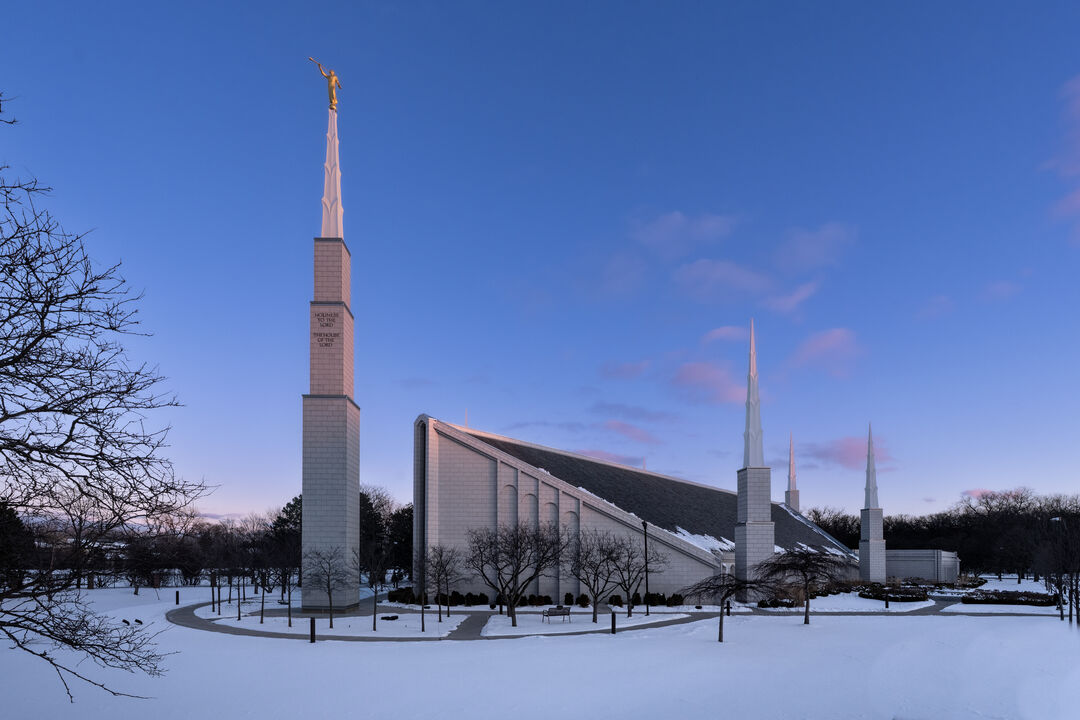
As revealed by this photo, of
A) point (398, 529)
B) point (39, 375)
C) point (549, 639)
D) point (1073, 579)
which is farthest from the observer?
point (398, 529)

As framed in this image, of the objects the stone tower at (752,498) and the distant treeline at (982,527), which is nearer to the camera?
the stone tower at (752,498)

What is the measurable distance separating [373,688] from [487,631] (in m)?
16.0

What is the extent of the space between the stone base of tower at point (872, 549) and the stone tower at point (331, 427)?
50.3m

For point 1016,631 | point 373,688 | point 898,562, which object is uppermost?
point 373,688

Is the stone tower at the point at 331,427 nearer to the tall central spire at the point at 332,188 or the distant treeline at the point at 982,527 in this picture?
the tall central spire at the point at 332,188

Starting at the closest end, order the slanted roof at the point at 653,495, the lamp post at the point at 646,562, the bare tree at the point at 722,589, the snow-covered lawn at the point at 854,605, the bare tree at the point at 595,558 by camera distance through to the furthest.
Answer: the bare tree at the point at 722,589 → the bare tree at the point at 595,558 → the lamp post at the point at 646,562 → the snow-covered lawn at the point at 854,605 → the slanted roof at the point at 653,495

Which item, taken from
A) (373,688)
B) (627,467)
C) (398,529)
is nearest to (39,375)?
(373,688)

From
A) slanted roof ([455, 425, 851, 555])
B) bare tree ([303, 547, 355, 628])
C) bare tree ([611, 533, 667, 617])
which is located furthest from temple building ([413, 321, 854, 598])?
bare tree ([303, 547, 355, 628])

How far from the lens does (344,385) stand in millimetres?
50781

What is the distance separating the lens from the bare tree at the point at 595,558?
4719cm

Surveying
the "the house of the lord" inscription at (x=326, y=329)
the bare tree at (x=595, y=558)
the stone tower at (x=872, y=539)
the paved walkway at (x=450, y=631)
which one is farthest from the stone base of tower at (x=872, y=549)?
the "the house of the lord" inscription at (x=326, y=329)

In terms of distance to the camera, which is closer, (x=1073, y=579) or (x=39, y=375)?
(x=39, y=375)

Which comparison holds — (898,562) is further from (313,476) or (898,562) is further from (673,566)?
(313,476)

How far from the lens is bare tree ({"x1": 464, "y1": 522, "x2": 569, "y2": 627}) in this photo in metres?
45.2
